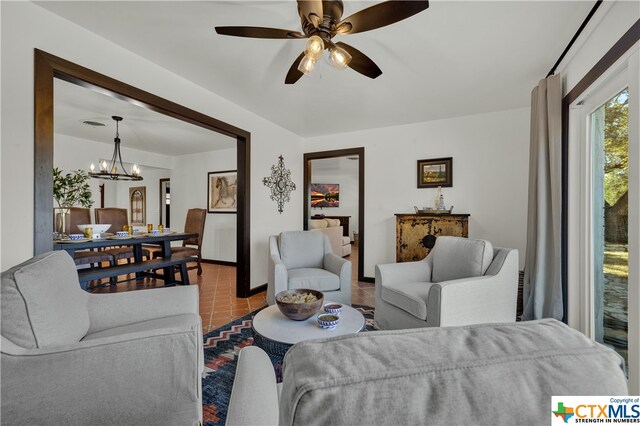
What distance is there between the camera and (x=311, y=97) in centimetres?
325

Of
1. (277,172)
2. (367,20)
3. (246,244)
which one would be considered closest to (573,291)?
(367,20)

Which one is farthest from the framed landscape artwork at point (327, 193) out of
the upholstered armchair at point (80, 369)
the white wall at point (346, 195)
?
the upholstered armchair at point (80, 369)

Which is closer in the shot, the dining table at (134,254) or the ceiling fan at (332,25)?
the ceiling fan at (332,25)

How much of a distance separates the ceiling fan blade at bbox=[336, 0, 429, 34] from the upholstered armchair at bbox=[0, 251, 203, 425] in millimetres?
1756

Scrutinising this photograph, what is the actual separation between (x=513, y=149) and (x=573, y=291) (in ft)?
6.53

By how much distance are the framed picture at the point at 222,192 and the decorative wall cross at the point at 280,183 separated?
166cm

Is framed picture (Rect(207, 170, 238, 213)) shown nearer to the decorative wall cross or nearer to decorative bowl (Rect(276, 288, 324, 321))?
the decorative wall cross

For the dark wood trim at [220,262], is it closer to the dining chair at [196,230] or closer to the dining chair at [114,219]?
the dining chair at [196,230]

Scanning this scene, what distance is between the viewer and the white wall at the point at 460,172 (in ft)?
11.9

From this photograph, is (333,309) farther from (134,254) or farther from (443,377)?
(134,254)

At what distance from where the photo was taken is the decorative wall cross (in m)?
4.23

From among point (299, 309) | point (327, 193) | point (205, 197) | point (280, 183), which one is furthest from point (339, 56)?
point (327, 193)

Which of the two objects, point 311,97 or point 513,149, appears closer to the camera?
point 311,97

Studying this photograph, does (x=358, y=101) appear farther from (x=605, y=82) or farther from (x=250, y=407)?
(x=250, y=407)
